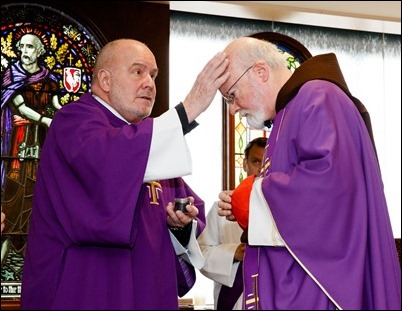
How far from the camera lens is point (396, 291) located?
10.8 feet

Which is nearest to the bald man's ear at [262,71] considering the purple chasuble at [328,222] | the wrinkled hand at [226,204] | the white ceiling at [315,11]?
the purple chasuble at [328,222]

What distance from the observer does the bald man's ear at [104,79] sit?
13.5ft

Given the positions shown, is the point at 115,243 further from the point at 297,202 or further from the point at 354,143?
the point at 354,143

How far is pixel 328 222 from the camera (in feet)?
10.6

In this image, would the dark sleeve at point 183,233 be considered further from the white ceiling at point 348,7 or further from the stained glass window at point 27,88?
the white ceiling at point 348,7

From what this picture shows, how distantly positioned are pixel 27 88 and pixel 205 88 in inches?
152

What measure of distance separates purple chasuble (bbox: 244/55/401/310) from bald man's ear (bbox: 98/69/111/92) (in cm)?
113

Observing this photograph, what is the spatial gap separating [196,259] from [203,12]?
3.96m

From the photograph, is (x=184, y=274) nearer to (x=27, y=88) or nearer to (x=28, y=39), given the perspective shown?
(x=27, y=88)

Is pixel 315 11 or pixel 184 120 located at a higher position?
pixel 315 11

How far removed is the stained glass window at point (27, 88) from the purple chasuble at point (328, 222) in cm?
391

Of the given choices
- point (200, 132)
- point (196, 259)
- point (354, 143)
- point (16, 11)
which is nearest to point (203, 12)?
point (200, 132)

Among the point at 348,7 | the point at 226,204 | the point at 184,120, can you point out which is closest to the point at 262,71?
the point at 184,120

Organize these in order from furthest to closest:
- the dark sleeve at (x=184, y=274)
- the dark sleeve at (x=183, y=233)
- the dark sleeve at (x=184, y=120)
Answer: the dark sleeve at (x=184, y=274) → the dark sleeve at (x=183, y=233) → the dark sleeve at (x=184, y=120)
